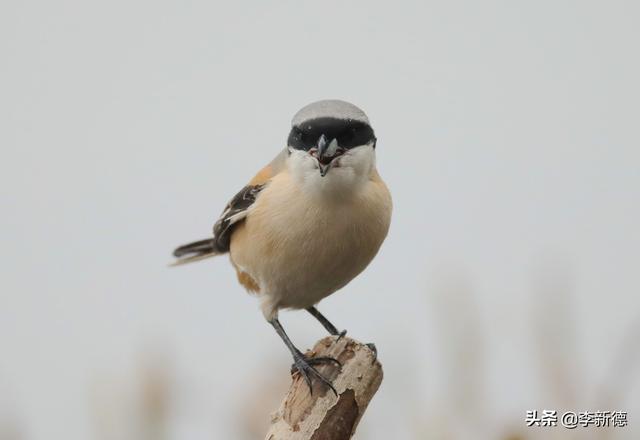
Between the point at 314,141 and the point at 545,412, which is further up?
the point at 314,141

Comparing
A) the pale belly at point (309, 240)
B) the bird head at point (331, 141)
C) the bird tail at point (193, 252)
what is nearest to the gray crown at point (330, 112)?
the bird head at point (331, 141)

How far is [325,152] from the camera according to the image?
3.17 metres

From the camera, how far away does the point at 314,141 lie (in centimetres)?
319

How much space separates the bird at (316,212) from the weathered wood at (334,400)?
5cm

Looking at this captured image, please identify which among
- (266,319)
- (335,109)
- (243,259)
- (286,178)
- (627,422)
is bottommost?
(627,422)

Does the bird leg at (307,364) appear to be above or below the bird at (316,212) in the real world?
below

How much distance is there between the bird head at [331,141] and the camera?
3172 millimetres

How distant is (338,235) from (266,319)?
713 mm

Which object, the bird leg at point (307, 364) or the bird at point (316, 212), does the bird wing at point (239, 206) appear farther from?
the bird leg at point (307, 364)

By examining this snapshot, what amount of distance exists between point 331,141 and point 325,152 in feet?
0.15

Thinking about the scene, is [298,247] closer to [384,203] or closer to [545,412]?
[384,203]

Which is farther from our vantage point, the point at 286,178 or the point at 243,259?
the point at 243,259

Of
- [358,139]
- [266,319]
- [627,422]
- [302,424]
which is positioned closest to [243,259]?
[266,319]

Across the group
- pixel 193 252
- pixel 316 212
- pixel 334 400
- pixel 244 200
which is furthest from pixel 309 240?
pixel 193 252
